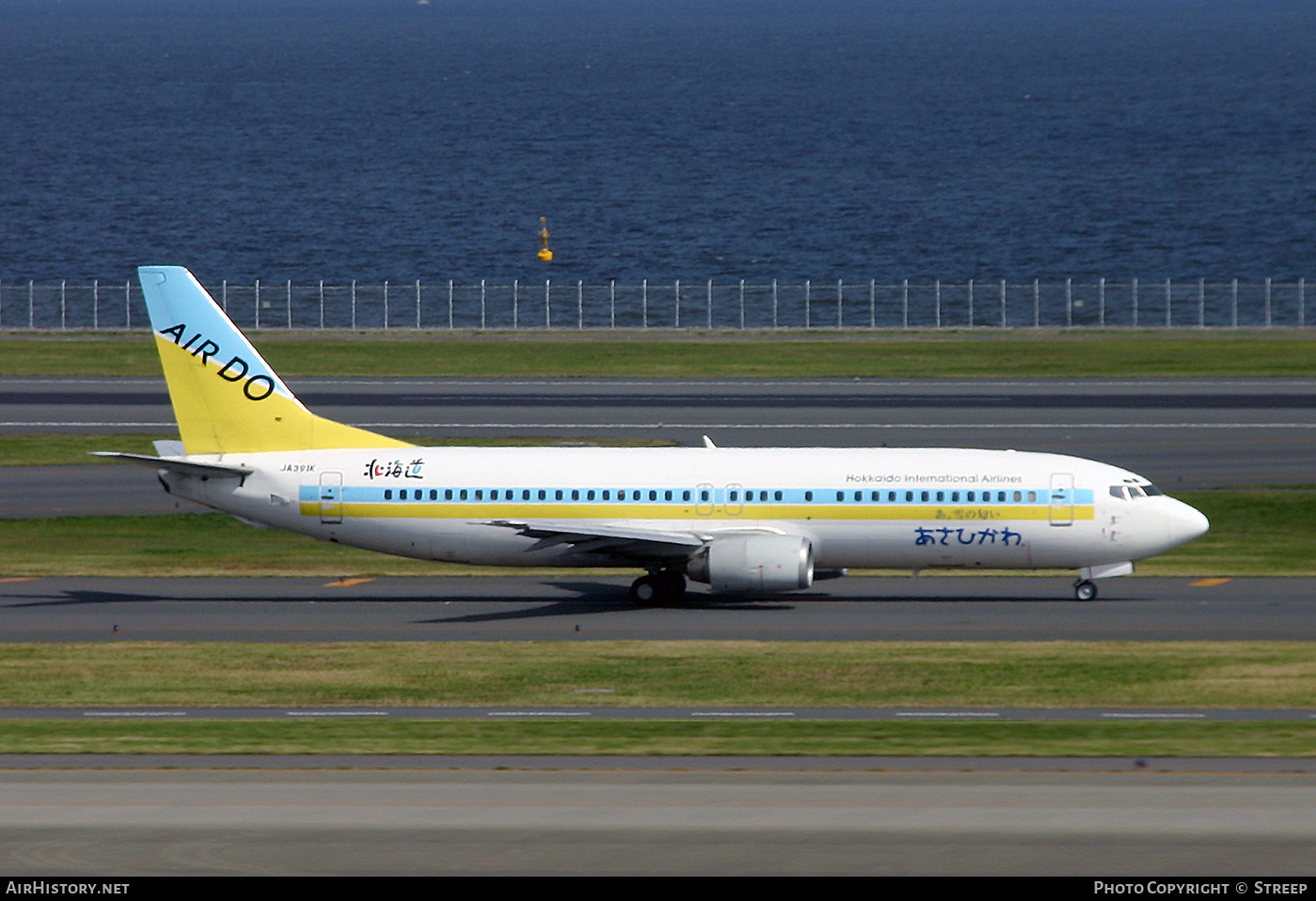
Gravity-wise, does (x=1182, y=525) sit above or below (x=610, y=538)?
above

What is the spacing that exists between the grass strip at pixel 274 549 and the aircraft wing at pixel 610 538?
6.63 metres

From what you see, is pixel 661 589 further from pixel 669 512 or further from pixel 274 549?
pixel 274 549

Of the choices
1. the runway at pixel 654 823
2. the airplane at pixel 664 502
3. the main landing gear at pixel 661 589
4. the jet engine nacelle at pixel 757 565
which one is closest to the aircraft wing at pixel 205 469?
the airplane at pixel 664 502

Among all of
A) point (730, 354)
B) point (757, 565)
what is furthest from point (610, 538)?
point (730, 354)

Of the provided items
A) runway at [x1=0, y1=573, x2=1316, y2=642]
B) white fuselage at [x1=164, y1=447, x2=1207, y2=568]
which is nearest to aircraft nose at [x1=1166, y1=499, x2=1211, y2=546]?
white fuselage at [x1=164, y1=447, x2=1207, y2=568]

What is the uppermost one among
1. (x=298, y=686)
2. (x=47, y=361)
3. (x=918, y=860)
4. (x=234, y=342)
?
(x=47, y=361)

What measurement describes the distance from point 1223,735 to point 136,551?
110 feet

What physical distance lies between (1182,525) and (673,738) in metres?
20.3

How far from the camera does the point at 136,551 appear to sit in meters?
51.3

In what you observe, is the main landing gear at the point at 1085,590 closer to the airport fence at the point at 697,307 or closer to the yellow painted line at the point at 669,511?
the yellow painted line at the point at 669,511

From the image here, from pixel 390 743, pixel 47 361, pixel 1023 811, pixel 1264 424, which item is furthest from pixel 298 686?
pixel 47 361

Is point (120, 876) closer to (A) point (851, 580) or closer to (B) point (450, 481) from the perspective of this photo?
(B) point (450, 481)

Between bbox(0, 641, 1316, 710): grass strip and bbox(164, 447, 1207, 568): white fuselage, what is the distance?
641 cm

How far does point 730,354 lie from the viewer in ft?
330
